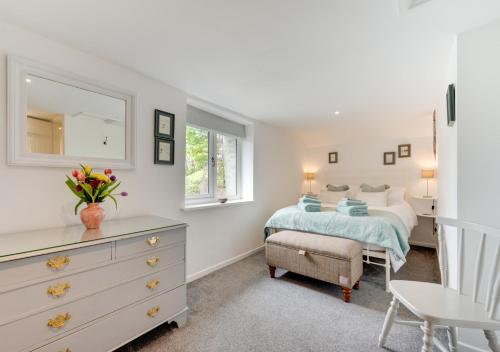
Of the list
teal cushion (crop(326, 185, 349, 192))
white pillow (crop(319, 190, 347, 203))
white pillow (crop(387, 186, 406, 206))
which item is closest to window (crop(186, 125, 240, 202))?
white pillow (crop(319, 190, 347, 203))

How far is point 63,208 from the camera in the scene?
1.64m

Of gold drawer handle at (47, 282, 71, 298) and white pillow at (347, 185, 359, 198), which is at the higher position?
white pillow at (347, 185, 359, 198)

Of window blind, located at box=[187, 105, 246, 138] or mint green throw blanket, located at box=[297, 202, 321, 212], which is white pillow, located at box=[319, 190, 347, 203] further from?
window blind, located at box=[187, 105, 246, 138]

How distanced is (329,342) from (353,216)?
1.49m

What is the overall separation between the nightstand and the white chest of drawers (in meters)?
3.94

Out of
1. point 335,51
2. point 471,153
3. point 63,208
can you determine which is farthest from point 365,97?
point 63,208

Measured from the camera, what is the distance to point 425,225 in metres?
3.88

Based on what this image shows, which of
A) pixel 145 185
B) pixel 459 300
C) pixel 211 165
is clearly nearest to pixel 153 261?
pixel 145 185

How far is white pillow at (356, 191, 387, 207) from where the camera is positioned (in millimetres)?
3738

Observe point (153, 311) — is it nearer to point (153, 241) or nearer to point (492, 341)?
point (153, 241)

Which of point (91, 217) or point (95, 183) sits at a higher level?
point (95, 183)

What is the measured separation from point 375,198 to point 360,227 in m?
1.60

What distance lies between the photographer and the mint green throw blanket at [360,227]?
2.35 m

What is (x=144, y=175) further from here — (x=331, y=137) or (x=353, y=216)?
(x=331, y=137)
